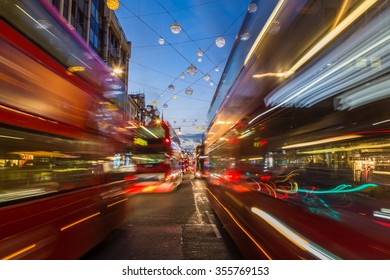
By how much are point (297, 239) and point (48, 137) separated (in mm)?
Result: 2986

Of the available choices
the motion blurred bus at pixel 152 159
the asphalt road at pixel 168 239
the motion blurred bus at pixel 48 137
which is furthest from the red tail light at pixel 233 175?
the motion blurred bus at pixel 152 159

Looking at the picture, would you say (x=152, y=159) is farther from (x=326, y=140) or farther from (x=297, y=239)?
(x=326, y=140)

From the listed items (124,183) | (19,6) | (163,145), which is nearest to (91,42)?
(163,145)

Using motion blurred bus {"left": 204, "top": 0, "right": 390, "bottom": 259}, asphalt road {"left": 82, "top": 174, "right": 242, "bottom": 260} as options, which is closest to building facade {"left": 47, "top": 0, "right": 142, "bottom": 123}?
asphalt road {"left": 82, "top": 174, "right": 242, "bottom": 260}

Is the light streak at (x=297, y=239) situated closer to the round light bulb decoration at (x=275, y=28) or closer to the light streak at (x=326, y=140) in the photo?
the light streak at (x=326, y=140)

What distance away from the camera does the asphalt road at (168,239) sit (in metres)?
5.07

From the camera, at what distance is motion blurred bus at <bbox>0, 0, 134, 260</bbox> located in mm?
2650

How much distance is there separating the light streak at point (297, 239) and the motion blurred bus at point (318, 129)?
0.01 m

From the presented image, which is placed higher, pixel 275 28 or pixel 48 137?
pixel 275 28

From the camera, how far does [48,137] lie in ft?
10.7

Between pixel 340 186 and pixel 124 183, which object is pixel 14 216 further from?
pixel 124 183

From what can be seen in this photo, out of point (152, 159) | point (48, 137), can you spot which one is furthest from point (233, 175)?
point (152, 159)

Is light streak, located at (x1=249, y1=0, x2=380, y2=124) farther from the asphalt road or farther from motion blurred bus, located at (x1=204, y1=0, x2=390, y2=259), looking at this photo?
the asphalt road
